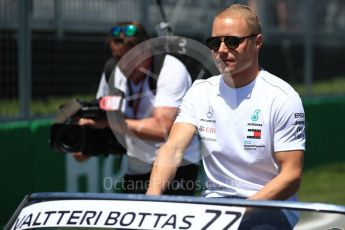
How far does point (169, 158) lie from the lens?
4.32 m

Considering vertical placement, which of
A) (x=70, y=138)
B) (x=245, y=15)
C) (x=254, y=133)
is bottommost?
(x=70, y=138)

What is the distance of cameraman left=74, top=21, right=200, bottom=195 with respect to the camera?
5.94m

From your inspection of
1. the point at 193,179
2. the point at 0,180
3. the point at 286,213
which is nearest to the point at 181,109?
the point at 286,213

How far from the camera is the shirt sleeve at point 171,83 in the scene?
19.4 ft

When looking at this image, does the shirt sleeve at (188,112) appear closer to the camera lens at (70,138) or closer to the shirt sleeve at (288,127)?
the shirt sleeve at (288,127)

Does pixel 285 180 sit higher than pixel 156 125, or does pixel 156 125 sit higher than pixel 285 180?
pixel 285 180

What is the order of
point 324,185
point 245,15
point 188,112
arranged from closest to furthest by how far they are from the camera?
point 245,15
point 188,112
point 324,185

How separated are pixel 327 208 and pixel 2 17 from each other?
5.78 meters

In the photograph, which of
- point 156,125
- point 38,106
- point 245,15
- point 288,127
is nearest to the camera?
point 288,127

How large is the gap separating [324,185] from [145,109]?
5747 mm

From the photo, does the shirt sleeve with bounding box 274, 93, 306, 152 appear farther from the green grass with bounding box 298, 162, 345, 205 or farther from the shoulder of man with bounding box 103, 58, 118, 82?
the green grass with bounding box 298, 162, 345, 205

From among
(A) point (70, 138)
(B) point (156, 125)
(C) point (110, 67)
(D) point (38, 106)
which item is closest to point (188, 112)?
(B) point (156, 125)

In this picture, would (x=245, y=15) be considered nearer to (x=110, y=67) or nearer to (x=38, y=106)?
(x=110, y=67)

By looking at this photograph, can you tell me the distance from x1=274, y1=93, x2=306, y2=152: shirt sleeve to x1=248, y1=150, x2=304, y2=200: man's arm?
3 centimetres
